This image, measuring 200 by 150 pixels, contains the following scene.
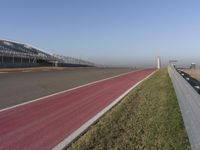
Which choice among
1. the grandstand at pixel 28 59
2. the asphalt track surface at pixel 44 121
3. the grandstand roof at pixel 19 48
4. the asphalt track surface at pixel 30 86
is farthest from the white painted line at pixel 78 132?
the grandstand roof at pixel 19 48

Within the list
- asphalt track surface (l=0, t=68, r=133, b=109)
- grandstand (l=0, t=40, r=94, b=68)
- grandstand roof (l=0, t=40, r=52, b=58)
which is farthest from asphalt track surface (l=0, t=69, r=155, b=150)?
grandstand roof (l=0, t=40, r=52, b=58)

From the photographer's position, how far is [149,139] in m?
7.34

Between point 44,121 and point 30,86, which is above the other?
point 30,86

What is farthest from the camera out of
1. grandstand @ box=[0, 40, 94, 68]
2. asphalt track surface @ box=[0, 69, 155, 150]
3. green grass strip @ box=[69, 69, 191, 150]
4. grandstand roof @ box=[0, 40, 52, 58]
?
grandstand roof @ box=[0, 40, 52, 58]

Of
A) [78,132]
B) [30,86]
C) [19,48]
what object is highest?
[19,48]

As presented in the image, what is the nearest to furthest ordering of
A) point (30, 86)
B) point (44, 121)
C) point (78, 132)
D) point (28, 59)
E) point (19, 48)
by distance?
point (78, 132) < point (44, 121) < point (30, 86) < point (28, 59) < point (19, 48)

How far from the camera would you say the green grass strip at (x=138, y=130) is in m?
6.94

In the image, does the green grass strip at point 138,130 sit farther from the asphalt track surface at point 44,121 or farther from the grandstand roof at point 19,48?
the grandstand roof at point 19,48

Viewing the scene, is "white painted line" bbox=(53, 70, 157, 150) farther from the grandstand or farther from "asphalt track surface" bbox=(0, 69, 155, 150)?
the grandstand

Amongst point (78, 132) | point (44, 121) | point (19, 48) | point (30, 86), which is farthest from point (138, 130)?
point (19, 48)

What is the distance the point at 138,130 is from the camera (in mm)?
8203

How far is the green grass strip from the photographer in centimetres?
694

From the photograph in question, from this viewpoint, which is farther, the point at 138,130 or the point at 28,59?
the point at 28,59

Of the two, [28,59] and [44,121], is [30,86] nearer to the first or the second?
[44,121]
